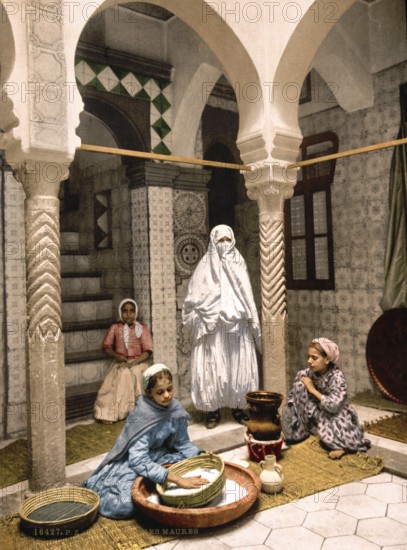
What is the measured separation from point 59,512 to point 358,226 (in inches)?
187

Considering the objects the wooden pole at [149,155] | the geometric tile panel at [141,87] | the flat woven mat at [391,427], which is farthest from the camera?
the geometric tile panel at [141,87]

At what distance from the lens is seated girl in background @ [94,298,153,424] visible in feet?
19.7

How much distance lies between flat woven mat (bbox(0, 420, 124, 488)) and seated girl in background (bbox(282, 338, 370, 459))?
69.4 inches

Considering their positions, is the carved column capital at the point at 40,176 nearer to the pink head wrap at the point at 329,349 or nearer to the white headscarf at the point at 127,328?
the white headscarf at the point at 127,328

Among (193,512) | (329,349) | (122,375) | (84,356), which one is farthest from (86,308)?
(193,512)

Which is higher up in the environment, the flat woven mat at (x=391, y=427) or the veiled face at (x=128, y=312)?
the veiled face at (x=128, y=312)

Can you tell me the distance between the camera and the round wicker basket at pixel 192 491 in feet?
10.9

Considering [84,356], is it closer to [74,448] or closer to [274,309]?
[74,448]

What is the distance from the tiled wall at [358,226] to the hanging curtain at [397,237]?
0.19 metres

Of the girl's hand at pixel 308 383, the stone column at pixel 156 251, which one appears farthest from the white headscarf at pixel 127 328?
the girl's hand at pixel 308 383

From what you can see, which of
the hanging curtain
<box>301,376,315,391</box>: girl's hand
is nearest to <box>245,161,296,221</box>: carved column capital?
the hanging curtain

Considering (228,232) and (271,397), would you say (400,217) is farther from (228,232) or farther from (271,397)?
(271,397)

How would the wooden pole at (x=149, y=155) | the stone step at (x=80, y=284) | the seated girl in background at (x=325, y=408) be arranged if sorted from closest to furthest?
the wooden pole at (x=149, y=155)
the seated girl in background at (x=325, y=408)
the stone step at (x=80, y=284)

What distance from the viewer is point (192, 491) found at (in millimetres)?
3385
